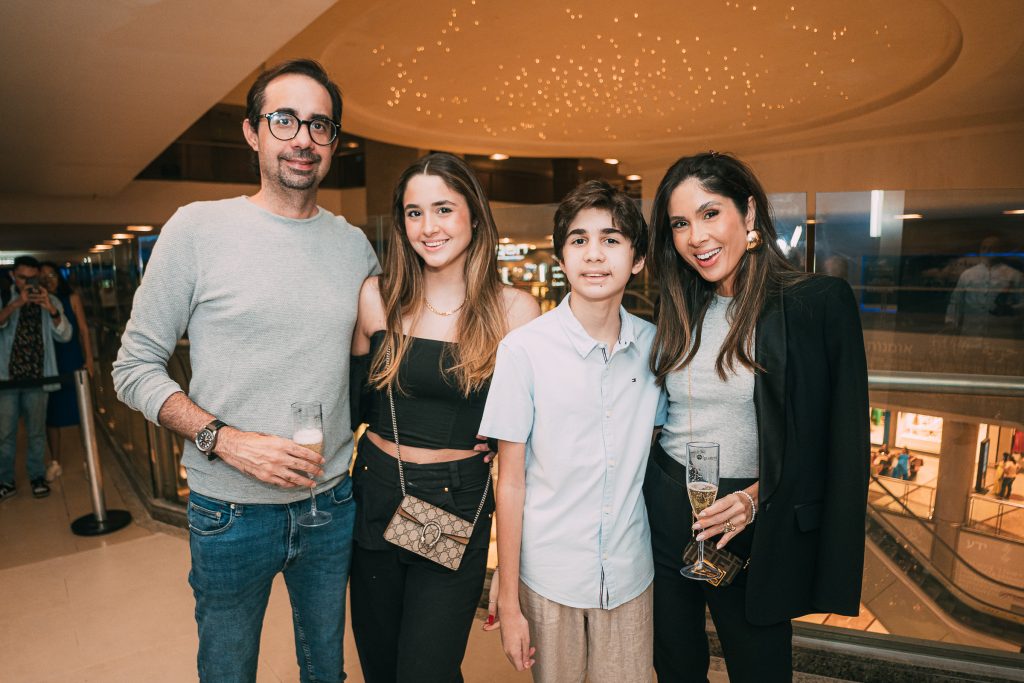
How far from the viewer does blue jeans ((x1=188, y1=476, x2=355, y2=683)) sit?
165 centimetres

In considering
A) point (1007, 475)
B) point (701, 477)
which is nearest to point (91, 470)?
point (701, 477)

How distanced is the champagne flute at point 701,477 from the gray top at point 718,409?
134 mm

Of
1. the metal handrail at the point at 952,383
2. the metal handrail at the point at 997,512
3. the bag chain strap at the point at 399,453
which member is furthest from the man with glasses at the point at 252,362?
the metal handrail at the point at 997,512

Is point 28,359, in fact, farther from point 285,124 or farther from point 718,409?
point 718,409

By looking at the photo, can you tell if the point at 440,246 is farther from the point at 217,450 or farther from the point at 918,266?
the point at 918,266

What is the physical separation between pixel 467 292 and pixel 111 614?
2.90 m

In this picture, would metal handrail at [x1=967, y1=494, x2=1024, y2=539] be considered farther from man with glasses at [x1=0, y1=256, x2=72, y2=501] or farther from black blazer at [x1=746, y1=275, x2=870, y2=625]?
man with glasses at [x1=0, y1=256, x2=72, y2=501]

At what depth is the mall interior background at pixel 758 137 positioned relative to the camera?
320cm

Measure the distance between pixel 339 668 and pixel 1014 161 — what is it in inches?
474

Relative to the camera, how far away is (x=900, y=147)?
10594 millimetres

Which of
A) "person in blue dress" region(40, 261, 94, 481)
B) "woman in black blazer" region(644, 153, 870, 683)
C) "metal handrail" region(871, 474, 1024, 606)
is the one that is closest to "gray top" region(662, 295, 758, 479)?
"woman in black blazer" region(644, 153, 870, 683)

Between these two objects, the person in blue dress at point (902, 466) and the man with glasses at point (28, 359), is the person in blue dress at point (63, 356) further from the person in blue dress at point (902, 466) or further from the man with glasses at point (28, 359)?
the person in blue dress at point (902, 466)

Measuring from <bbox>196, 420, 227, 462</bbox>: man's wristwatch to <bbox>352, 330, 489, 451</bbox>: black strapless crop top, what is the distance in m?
0.44

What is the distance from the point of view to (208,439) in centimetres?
159
